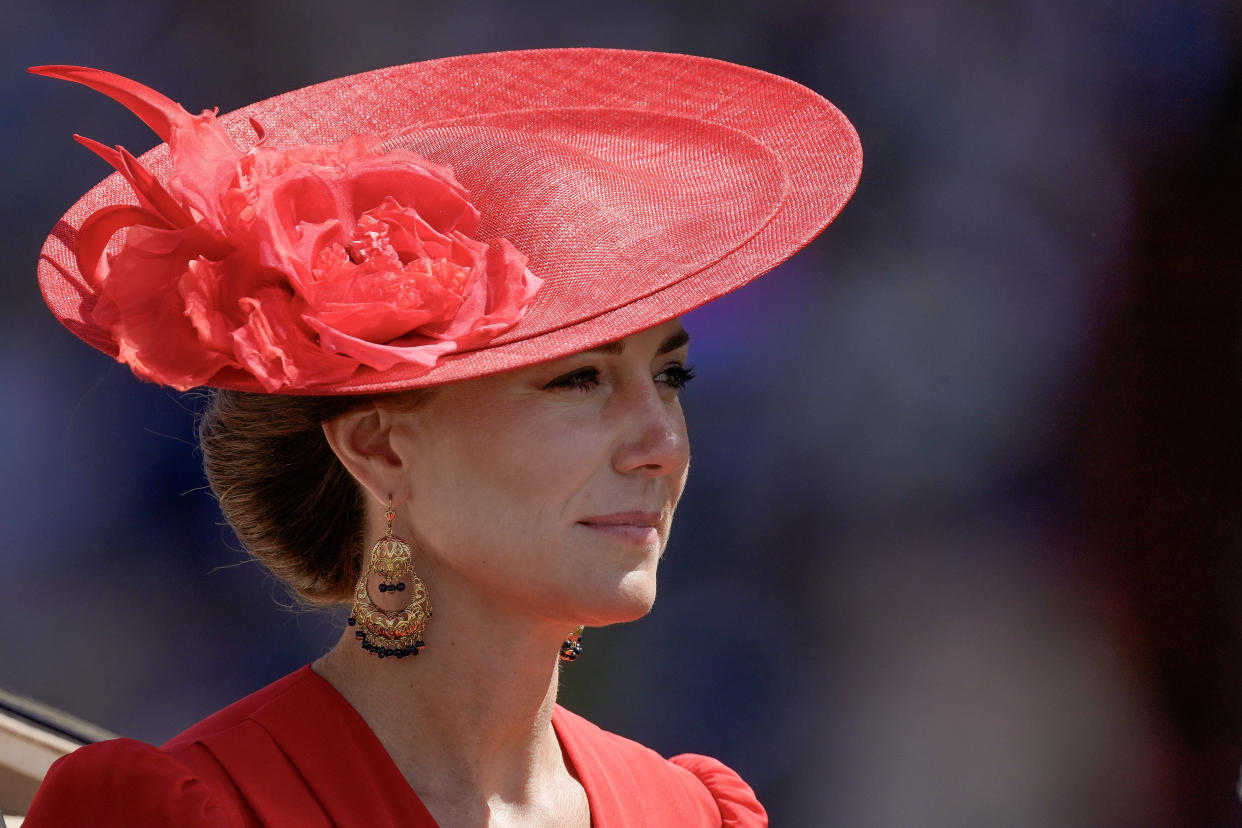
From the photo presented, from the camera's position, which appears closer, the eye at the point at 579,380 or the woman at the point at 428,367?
the woman at the point at 428,367

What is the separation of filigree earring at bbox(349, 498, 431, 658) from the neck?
0.08 feet

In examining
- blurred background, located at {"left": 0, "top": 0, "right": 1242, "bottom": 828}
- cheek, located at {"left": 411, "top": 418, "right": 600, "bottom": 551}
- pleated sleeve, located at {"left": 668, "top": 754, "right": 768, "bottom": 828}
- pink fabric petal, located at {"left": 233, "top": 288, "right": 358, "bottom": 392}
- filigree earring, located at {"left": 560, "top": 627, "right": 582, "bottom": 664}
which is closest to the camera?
pink fabric petal, located at {"left": 233, "top": 288, "right": 358, "bottom": 392}

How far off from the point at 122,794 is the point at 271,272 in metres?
0.52

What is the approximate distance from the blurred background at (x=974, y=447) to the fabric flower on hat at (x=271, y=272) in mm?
1269

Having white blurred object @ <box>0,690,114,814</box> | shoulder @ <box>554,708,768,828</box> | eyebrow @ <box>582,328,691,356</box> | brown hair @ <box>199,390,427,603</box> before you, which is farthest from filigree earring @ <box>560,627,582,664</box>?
white blurred object @ <box>0,690,114,814</box>

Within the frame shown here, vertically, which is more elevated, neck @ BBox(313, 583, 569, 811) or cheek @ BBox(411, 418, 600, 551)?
cheek @ BBox(411, 418, 600, 551)

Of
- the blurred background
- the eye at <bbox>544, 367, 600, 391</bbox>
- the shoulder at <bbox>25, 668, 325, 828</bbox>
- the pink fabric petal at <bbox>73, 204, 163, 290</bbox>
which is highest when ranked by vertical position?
the pink fabric petal at <bbox>73, 204, 163, 290</bbox>

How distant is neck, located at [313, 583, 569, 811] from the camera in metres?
1.51

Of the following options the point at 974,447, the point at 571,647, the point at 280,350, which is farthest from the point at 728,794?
the point at 974,447

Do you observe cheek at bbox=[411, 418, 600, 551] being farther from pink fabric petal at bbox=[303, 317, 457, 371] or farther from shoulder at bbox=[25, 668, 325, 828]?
shoulder at bbox=[25, 668, 325, 828]

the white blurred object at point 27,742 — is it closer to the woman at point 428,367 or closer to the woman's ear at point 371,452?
the woman at point 428,367

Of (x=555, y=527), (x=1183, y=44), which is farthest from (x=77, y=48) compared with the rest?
(x=1183, y=44)

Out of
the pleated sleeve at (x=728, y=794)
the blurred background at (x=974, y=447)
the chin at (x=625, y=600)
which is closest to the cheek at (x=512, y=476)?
the chin at (x=625, y=600)

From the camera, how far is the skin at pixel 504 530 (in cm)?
141
